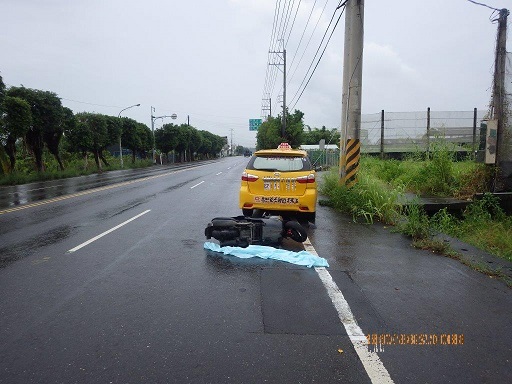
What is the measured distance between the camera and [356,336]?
315 centimetres

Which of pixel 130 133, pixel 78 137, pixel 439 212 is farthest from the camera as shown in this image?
pixel 130 133

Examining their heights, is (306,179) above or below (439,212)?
above

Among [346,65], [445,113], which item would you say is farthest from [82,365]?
[445,113]

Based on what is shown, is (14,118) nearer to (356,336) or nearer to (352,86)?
(352,86)

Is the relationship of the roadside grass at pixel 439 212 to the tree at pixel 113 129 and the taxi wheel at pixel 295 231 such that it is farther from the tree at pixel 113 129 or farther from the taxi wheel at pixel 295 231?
the tree at pixel 113 129

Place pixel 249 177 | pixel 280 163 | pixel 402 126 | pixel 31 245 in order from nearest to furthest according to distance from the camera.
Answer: pixel 31 245 → pixel 249 177 → pixel 280 163 → pixel 402 126

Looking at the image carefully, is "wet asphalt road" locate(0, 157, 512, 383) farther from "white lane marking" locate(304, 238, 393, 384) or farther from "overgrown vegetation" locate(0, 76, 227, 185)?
"overgrown vegetation" locate(0, 76, 227, 185)

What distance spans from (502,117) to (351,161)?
13.3 feet

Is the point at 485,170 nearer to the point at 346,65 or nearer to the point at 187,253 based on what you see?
the point at 346,65

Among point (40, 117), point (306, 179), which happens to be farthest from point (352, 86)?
point (40, 117)

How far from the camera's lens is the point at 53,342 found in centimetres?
303

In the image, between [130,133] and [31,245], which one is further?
[130,133]

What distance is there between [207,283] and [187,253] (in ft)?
4.58
